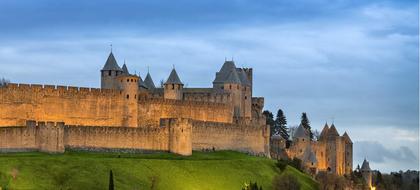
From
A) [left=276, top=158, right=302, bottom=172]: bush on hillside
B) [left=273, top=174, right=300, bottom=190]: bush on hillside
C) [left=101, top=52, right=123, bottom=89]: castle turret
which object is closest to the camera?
[left=273, top=174, right=300, bottom=190]: bush on hillside

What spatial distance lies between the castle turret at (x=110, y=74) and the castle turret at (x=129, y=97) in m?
2.58

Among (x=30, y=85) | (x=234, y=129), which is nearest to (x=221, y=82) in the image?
(x=234, y=129)

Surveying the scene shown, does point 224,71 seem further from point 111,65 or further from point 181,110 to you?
point 111,65

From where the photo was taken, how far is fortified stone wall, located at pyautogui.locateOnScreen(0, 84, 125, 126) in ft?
290

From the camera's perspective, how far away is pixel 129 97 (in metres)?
94.8

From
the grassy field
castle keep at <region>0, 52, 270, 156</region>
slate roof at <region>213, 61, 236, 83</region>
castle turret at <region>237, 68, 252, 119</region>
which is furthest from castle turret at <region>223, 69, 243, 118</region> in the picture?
the grassy field

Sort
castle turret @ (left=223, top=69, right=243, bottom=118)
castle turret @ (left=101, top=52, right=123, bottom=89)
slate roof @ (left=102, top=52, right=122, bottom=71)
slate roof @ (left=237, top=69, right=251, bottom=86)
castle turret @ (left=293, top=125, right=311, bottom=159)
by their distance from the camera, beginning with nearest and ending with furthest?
castle turret @ (left=101, top=52, right=123, bottom=89) → slate roof @ (left=102, top=52, right=122, bottom=71) → castle turret @ (left=223, top=69, right=243, bottom=118) → slate roof @ (left=237, top=69, right=251, bottom=86) → castle turret @ (left=293, top=125, right=311, bottom=159)

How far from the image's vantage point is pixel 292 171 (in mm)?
96188

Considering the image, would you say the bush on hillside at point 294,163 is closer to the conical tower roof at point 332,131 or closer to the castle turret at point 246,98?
the castle turret at point 246,98

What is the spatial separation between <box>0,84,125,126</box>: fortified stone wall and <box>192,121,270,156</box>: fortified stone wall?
22.5 feet

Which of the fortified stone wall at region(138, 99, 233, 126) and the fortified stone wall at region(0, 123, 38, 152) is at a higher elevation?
the fortified stone wall at region(138, 99, 233, 126)

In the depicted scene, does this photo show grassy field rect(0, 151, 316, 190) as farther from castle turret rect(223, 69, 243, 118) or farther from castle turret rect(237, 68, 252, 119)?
castle turret rect(237, 68, 252, 119)

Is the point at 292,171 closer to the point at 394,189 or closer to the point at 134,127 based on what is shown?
the point at 134,127

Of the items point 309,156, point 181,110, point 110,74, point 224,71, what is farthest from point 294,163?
point 110,74
